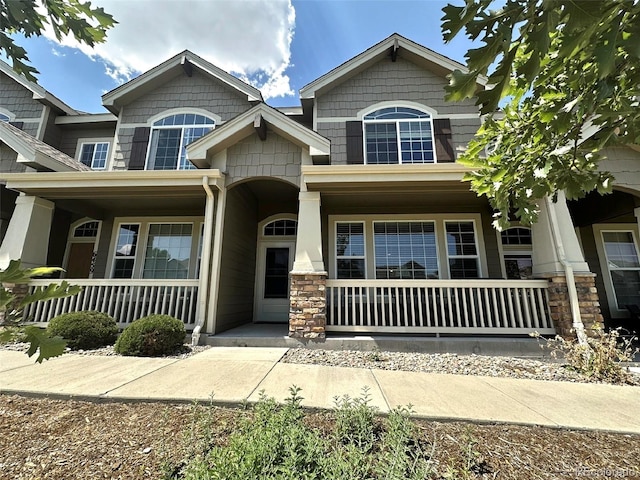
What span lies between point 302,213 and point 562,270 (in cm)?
495

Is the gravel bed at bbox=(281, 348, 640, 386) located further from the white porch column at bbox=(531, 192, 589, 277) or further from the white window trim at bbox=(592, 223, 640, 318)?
the white window trim at bbox=(592, 223, 640, 318)

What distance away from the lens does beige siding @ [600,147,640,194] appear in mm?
5758

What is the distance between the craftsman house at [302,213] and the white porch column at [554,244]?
30 mm

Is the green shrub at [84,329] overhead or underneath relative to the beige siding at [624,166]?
underneath

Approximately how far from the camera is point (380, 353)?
5.20 meters

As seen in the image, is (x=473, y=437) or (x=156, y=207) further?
(x=156, y=207)

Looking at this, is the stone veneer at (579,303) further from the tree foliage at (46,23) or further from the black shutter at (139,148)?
the black shutter at (139,148)

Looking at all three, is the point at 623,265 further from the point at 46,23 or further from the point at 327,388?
the point at 46,23

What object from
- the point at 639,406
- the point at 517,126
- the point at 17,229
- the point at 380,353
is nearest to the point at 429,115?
the point at 517,126

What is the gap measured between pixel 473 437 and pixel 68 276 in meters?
10.2

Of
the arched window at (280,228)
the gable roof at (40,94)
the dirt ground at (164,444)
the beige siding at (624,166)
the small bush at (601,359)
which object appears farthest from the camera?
the arched window at (280,228)

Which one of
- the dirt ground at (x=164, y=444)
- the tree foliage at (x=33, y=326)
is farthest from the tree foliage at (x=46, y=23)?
the dirt ground at (x=164, y=444)

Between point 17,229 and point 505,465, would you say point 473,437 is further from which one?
point 17,229

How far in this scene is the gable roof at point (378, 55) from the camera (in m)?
7.64
